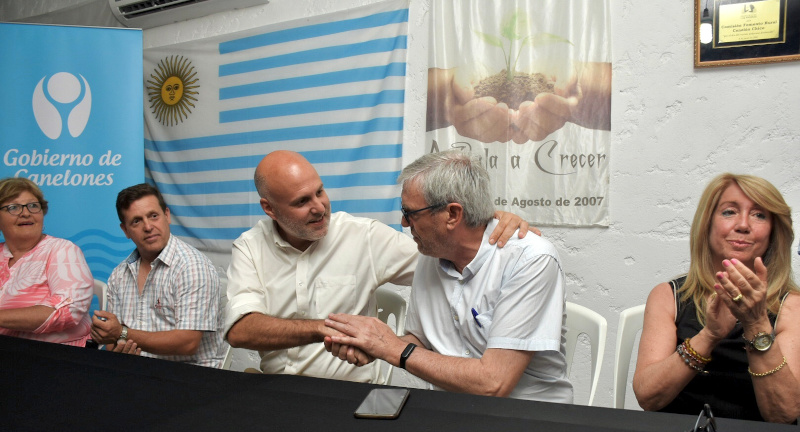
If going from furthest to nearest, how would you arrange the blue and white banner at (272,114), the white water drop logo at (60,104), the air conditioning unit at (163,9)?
the air conditioning unit at (163,9)
the white water drop logo at (60,104)
the blue and white banner at (272,114)

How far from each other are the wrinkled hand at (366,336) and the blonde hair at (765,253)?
81 centimetres

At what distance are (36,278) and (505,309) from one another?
203 centimetres

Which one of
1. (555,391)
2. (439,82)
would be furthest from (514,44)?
(555,391)

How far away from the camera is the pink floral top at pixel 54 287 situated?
239 centimetres

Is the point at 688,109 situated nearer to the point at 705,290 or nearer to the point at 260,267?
the point at 705,290

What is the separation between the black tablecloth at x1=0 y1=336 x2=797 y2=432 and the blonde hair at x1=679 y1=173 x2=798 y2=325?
68 centimetres

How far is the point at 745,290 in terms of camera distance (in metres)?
1.25

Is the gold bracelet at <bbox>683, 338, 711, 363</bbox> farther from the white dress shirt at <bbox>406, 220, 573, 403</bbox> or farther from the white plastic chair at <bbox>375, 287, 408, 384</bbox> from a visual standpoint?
the white plastic chair at <bbox>375, 287, 408, 384</bbox>

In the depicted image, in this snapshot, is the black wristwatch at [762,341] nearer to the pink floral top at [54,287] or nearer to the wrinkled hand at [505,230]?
the wrinkled hand at [505,230]

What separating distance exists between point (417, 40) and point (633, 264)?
1431 mm

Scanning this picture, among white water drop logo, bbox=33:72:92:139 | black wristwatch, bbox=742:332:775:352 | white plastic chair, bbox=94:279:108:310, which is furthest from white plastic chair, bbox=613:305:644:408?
white water drop logo, bbox=33:72:92:139

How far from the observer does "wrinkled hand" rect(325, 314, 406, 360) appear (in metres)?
1.50

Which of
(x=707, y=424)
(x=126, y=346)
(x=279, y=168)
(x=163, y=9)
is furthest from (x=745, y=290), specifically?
(x=163, y=9)

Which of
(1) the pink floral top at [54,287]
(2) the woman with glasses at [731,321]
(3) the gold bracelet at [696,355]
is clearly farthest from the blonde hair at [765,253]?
(1) the pink floral top at [54,287]
